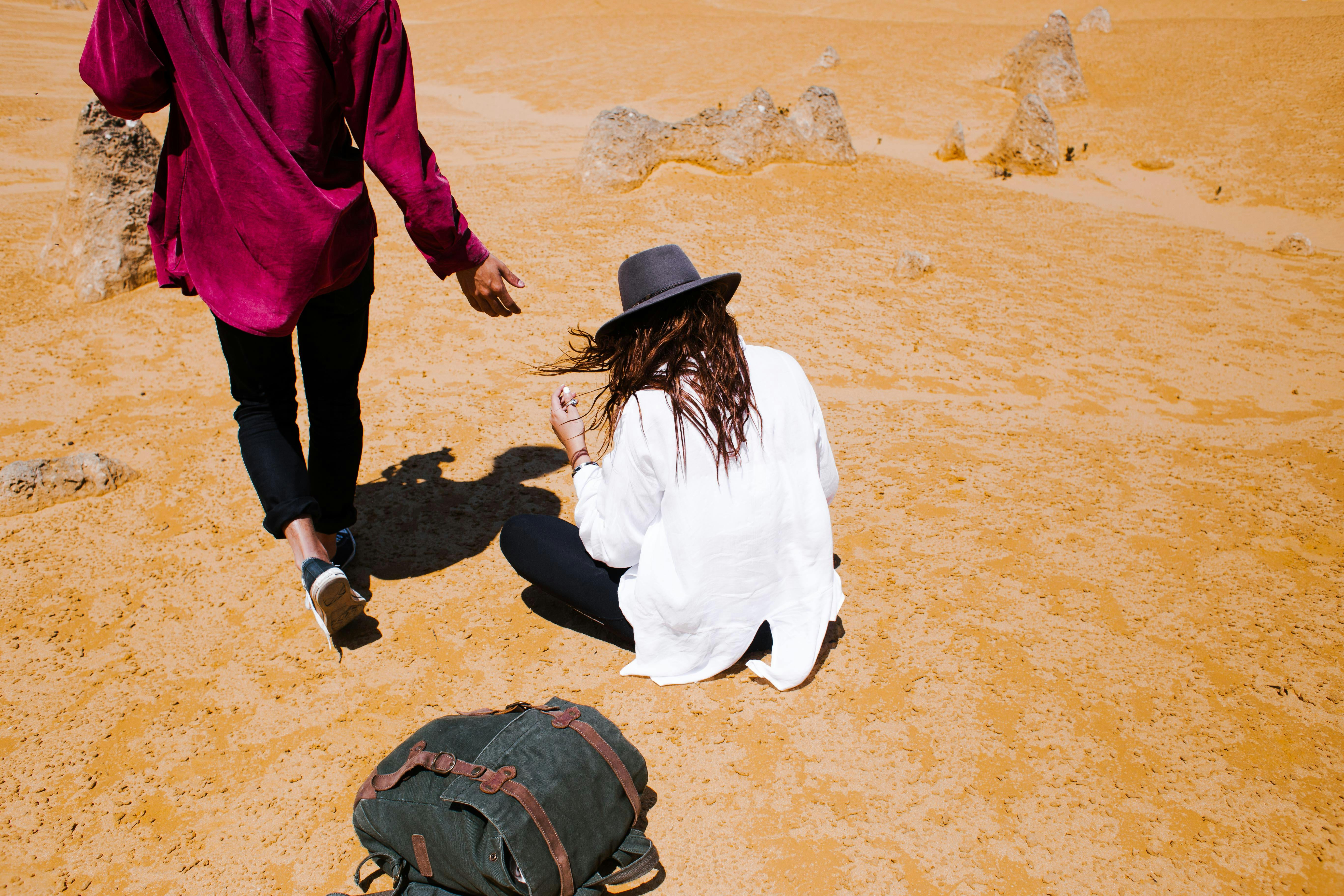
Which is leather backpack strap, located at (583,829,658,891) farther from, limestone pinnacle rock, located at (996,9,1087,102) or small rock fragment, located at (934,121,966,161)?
limestone pinnacle rock, located at (996,9,1087,102)

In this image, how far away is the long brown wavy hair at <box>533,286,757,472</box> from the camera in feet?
6.51

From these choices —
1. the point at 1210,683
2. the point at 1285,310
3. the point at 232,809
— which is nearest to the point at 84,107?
the point at 232,809

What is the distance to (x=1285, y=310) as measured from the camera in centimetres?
557

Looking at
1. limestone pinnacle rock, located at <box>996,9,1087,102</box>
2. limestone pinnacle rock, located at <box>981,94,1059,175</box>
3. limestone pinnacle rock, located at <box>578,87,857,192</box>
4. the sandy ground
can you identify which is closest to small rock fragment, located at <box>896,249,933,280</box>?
the sandy ground

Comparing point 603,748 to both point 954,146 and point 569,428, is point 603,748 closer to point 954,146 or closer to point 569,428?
point 569,428

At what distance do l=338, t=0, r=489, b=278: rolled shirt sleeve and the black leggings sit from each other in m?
0.83

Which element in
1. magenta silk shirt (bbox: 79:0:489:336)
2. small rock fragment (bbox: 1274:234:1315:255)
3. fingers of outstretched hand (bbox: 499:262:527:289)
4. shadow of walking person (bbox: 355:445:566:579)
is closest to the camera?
magenta silk shirt (bbox: 79:0:489:336)

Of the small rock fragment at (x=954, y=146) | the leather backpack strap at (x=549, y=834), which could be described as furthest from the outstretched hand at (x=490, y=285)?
the small rock fragment at (x=954, y=146)

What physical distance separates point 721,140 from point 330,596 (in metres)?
6.49

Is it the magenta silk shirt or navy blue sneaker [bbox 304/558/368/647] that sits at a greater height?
the magenta silk shirt

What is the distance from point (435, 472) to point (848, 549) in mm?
1694

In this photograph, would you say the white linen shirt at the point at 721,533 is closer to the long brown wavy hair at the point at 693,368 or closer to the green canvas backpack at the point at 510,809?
the long brown wavy hair at the point at 693,368

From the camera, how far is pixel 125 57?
6.06 ft

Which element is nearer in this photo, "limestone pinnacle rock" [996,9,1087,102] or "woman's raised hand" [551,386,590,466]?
"woman's raised hand" [551,386,590,466]
